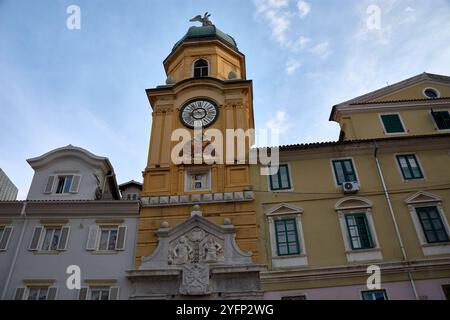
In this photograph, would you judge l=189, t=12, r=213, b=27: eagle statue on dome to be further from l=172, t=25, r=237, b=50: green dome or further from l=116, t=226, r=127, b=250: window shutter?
l=116, t=226, r=127, b=250: window shutter

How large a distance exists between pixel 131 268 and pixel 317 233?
10142mm

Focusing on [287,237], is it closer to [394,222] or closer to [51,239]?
[394,222]

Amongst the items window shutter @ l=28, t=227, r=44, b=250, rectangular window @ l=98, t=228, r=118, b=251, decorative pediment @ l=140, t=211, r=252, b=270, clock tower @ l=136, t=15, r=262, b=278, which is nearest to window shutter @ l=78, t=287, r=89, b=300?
rectangular window @ l=98, t=228, r=118, b=251

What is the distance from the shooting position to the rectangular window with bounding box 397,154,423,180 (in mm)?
21950

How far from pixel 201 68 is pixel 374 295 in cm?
1957

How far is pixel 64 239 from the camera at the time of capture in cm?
→ 2134

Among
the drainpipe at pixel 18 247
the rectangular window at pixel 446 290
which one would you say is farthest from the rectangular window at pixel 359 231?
the drainpipe at pixel 18 247

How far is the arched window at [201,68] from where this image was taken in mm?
28938

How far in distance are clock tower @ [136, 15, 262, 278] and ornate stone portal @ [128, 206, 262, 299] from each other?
0.14 metres

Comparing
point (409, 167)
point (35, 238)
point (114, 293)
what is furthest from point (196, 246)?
point (409, 167)
